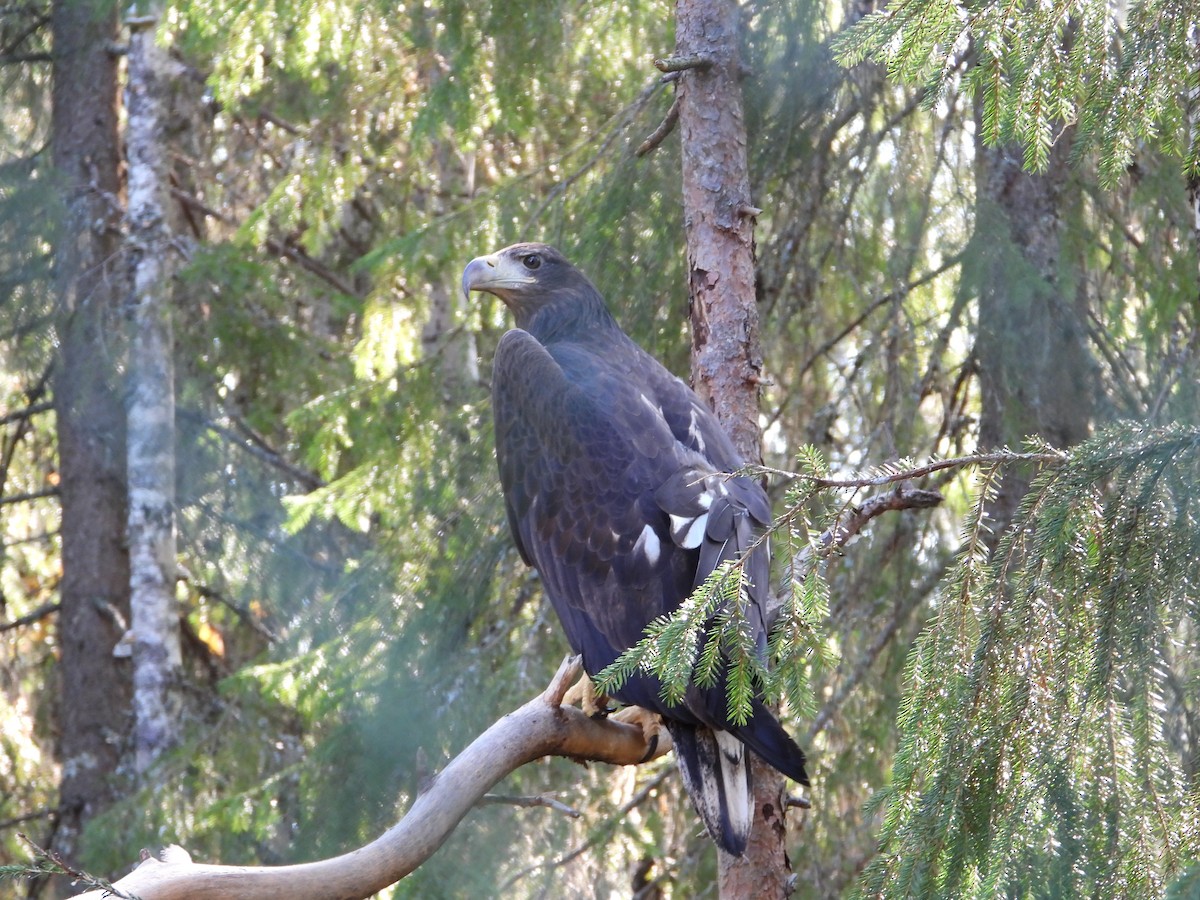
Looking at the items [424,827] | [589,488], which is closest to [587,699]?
[589,488]

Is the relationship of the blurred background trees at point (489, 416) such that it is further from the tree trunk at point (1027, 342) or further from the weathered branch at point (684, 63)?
the weathered branch at point (684, 63)

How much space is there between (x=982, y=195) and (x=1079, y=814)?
3341mm

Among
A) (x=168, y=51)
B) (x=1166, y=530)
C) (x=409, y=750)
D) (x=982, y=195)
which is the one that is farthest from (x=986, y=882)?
(x=168, y=51)

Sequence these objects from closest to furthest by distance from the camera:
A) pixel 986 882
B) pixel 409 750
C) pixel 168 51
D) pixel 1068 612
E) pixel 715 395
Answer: pixel 986 882
pixel 1068 612
pixel 715 395
pixel 409 750
pixel 168 51

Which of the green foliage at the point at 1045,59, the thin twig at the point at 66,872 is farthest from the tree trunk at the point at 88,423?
the green foliage at the point at 1045,59

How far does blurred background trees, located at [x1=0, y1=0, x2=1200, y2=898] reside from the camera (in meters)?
2.59

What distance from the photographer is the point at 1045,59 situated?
2590 millimetres

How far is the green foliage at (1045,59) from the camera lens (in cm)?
254

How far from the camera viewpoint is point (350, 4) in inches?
259

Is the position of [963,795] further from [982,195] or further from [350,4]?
[350,4]

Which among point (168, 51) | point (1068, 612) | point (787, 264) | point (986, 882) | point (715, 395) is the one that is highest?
point (168, 51)

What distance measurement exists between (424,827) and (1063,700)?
1.39 meters

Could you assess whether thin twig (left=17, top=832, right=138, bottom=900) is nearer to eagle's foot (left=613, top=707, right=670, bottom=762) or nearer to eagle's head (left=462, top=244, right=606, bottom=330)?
eagle's foot (left=613, top=707, right=670, bottom=762)

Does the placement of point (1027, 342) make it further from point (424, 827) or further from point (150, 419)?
point (150, 419)
